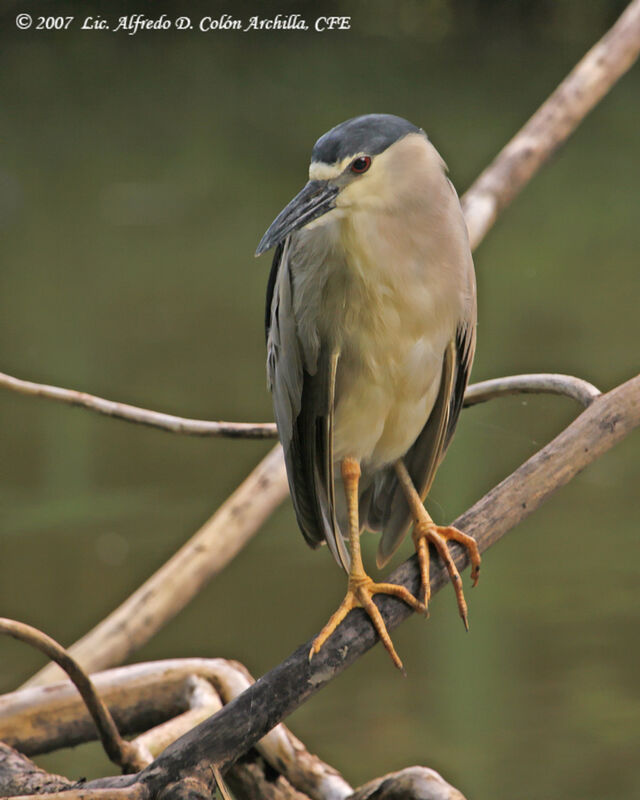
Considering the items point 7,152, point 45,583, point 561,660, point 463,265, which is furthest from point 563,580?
point 7,152

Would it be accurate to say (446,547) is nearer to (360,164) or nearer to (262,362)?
(360,164)

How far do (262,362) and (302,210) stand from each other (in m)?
1.87

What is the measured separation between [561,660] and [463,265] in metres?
1.40

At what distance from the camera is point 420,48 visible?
3180 mm

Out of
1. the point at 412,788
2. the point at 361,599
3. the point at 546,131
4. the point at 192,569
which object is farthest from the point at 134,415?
the point at 546,131

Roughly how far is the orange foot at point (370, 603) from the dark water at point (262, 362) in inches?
38.7

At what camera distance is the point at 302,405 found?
0.97 metres

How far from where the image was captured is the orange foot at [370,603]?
2.95 feet

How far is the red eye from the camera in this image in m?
0.82

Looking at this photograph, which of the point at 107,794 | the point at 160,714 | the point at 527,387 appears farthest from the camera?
the point at 160,714

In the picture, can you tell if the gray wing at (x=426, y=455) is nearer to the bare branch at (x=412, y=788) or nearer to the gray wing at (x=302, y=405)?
the gray wing at (x=302, y=405)

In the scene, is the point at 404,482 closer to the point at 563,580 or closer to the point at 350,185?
the point at 350,185

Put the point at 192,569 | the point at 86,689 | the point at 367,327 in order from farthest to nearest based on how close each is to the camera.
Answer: the point at 192,569
the point at 86,689
the point at 367,327

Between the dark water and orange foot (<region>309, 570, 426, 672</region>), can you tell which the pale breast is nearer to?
orange foot (<region>309, 570, 426, 672</region>)
